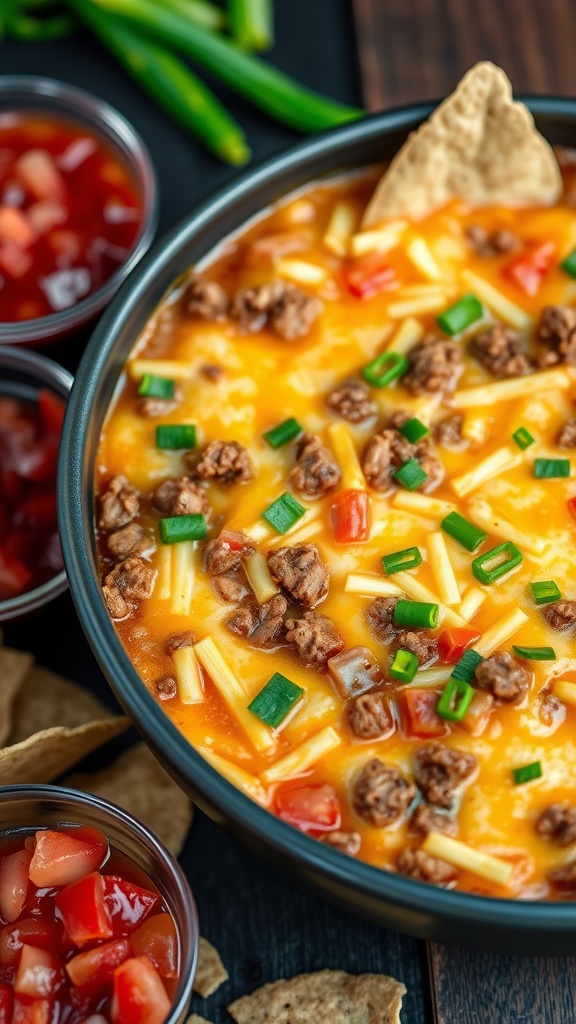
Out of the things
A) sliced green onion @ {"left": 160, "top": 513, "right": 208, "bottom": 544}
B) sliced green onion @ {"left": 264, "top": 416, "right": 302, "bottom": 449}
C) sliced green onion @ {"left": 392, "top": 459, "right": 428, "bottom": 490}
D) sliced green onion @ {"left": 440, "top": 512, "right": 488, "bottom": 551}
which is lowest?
sliced green onion @ {"left": 440, "top": 512, "right": 488, "bottom": 551}

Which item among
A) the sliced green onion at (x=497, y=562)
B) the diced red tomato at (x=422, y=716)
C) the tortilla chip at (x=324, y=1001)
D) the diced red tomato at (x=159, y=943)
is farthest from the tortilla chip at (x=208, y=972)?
the sliced green onion at (x=497, y=562)

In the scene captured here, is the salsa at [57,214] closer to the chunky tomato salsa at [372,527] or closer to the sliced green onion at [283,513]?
the chunky tomato salsa at [372,527]

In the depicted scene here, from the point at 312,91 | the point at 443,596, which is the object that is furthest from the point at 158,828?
the point at 312,91

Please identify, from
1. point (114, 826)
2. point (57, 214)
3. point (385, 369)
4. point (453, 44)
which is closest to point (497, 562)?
point (385, 369)

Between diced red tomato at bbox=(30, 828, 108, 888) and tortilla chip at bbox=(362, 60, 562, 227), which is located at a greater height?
tortilla chip at bbox=(362, 60, 562, 227)

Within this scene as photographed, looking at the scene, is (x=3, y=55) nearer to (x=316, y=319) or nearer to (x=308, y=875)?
(x=316, y=319)

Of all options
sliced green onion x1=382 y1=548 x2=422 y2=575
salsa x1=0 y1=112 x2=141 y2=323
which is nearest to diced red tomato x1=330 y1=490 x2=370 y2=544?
sliced green onion x1=382 y1=548 x2=422 y2=575

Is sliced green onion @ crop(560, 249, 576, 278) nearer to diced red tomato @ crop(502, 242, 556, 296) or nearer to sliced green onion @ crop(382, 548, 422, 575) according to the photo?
diced red tomato @ crop(502, 242, 556, 296)
